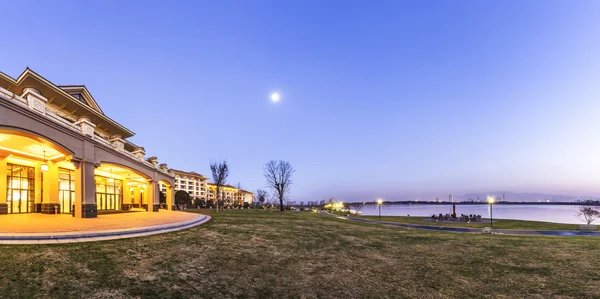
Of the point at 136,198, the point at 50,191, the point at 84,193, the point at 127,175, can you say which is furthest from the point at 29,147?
the point at 136,198

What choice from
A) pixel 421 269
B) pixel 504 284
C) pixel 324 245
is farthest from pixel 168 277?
pixel 504 284

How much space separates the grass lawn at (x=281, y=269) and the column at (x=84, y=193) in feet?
27.1

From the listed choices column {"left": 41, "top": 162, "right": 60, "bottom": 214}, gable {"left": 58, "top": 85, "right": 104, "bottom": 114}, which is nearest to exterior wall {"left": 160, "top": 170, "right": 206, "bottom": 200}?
gable {"left": 58, "top": 85, "right": 104, "bottom": 114}

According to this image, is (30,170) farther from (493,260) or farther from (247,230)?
(493,260)

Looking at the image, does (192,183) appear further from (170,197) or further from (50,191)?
(50,191)

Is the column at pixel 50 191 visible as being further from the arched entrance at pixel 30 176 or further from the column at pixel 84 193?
the column at pixel 84 193

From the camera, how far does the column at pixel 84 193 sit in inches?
700

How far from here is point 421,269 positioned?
1138 cm

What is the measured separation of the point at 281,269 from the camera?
10180mm

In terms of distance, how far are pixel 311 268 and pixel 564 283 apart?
29.8ft

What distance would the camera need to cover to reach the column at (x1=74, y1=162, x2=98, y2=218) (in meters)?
17.8

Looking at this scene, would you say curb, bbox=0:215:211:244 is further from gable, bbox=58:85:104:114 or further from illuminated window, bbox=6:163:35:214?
gable, bbox=58:85:104:114

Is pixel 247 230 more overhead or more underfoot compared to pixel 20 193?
more underfoot

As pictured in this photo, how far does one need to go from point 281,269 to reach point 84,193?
15.4m
